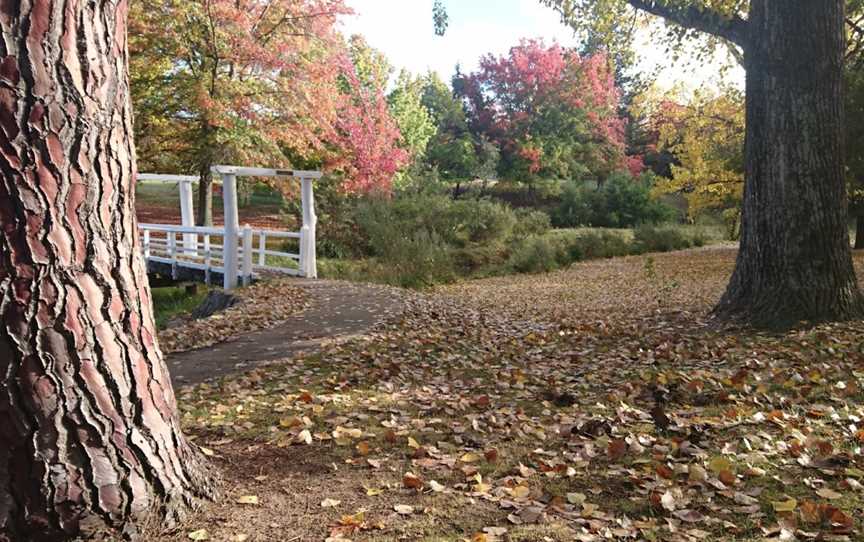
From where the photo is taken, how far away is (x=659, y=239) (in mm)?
25234

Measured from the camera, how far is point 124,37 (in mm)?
2645

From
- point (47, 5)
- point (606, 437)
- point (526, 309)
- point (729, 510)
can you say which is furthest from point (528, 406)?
point (526, 309)

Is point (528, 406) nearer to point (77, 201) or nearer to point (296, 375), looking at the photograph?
point (296, 375)

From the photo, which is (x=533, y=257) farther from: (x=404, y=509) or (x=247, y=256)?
(x=404, y=509)

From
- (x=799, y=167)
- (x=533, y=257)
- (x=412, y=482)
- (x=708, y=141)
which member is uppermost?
(x=708, y=141)

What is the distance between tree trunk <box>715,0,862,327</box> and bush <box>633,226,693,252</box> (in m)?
17.5

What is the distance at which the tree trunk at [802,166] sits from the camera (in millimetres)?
7152

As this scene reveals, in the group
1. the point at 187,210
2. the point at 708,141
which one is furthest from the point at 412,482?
the point at 708,141

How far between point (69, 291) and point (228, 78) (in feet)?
49.2

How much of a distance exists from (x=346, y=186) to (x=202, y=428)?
55.6 feet

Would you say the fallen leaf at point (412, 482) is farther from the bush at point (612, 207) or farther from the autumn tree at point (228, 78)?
the bush at point (612, 207)

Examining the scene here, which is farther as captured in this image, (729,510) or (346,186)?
(346,186)

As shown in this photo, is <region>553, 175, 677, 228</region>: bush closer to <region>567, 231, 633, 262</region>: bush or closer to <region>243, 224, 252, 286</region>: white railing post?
<region>567, 231, 633, 262</region>: bush

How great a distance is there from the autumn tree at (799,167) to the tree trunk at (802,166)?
10mm
